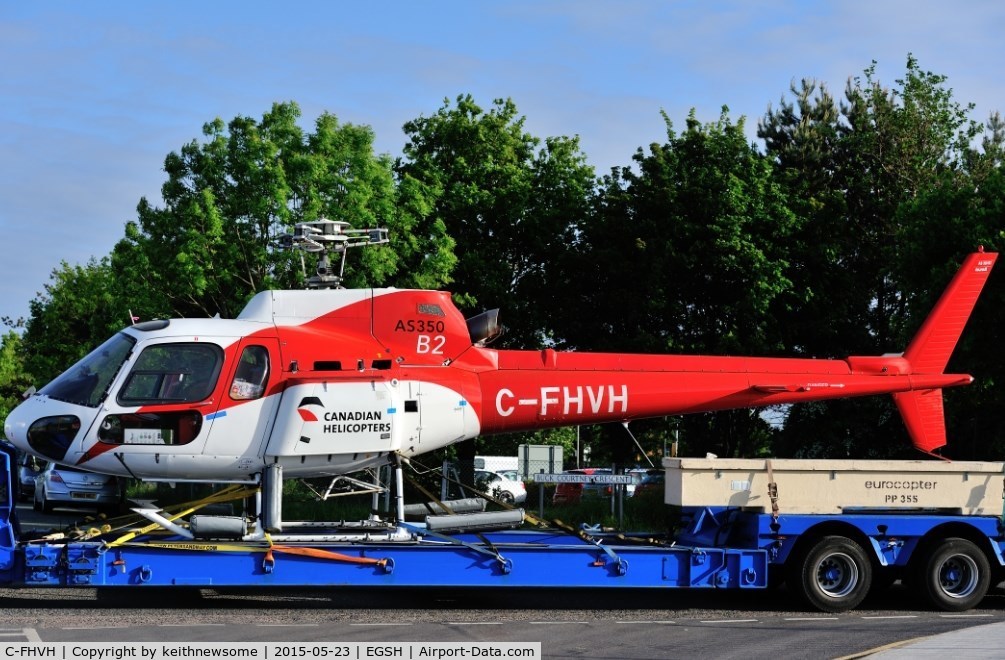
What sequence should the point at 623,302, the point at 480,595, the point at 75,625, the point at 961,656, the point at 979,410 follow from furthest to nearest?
the point at 623,302 → the point at 979,410 → the point at 480,595 → the point at 75,625 → the point at 961,656

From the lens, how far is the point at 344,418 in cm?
1335

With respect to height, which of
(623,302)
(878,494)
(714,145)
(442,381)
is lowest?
(878,494)

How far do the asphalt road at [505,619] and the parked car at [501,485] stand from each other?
Result: 20.2 m

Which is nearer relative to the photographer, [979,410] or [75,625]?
[75,625]

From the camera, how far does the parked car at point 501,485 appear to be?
3584 centimetres

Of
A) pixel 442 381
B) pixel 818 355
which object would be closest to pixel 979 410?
pixel 818 355

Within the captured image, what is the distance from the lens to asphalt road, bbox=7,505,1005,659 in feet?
37.4

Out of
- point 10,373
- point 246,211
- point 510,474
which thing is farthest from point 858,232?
point 10,373

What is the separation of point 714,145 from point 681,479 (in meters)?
24.9

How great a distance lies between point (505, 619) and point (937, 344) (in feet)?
23.1

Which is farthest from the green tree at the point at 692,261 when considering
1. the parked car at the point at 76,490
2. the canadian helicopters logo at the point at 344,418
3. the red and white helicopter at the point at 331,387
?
the canadian helicopters logo at the point at 344,418

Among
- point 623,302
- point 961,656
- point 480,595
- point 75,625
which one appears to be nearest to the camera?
point 961,656

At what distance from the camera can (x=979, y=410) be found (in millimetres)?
31531

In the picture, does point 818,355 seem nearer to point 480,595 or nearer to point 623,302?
point 623,302
